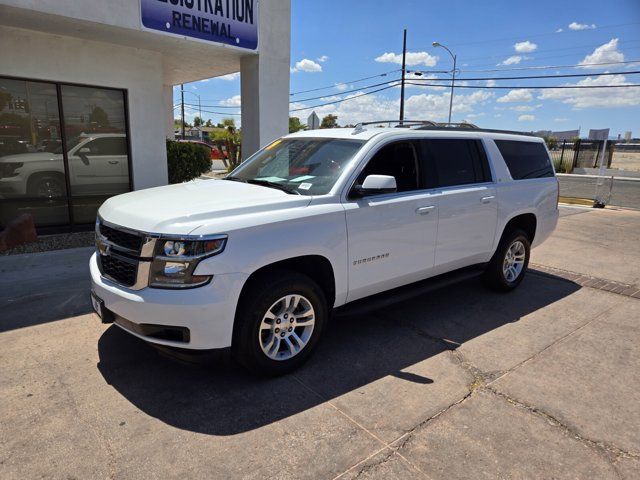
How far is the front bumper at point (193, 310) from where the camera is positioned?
118 inches

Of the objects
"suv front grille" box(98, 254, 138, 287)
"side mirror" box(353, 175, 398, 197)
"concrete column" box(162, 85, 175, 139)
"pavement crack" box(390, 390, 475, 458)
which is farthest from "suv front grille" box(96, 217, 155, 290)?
"concrete column" box(162, 85, 175, 139)

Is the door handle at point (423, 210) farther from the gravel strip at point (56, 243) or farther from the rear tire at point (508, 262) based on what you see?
the gravel strip at point (56, 243)

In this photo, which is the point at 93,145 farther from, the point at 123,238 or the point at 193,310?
the point at 193,310

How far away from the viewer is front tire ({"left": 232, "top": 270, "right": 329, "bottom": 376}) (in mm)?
3248

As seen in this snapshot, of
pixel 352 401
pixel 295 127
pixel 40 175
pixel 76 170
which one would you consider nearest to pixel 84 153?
pixel 76 170

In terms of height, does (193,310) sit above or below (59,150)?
below

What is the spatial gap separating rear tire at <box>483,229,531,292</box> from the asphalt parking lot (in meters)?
0.49

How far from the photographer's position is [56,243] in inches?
298

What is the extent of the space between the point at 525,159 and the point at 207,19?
5776mm

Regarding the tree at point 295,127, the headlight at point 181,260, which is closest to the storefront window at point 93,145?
the headlight at point 181,260

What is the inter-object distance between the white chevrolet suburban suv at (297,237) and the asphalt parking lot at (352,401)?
1.47 feet

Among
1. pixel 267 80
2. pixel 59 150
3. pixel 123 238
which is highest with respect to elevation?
pixel 267 80

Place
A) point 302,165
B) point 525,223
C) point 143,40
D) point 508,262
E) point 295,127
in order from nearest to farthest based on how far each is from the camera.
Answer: point 302,165 → point 508,262 → point 525,223 → point 143,40 → point 295,127

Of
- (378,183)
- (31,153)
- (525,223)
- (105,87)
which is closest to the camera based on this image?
(378,183)
